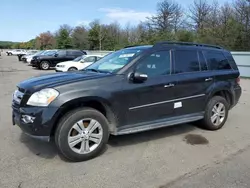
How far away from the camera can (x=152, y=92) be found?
4484mm

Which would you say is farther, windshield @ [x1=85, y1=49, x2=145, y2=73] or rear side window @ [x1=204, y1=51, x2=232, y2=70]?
rear side window @ [x1=204, y1=51, x2=232, y2=70]

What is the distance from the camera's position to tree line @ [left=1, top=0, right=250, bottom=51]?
87.8 feet

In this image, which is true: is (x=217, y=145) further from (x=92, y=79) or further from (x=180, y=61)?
(x=92, y=79)

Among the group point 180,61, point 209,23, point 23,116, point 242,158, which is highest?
point 209,23

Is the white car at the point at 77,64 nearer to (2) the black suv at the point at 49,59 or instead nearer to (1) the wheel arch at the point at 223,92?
(2) the black suv at the point at 49,59

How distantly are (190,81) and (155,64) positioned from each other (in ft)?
2.71

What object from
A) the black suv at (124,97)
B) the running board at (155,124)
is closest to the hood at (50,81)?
the black suv at (124,97)

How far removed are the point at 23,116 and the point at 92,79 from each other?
1.13 m

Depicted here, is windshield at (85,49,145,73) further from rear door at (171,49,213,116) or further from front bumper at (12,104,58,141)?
front bumper at (12,104,58,141)

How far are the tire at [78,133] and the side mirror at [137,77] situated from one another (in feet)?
2.57

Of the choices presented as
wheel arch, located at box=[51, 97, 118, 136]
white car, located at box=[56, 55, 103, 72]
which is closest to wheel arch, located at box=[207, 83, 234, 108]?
wheel arch, located at box=[51, 97, 118, 136]

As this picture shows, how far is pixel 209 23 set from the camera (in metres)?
36.1

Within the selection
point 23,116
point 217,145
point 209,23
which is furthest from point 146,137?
point 209,23

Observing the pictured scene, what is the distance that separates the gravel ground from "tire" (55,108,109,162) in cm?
13
